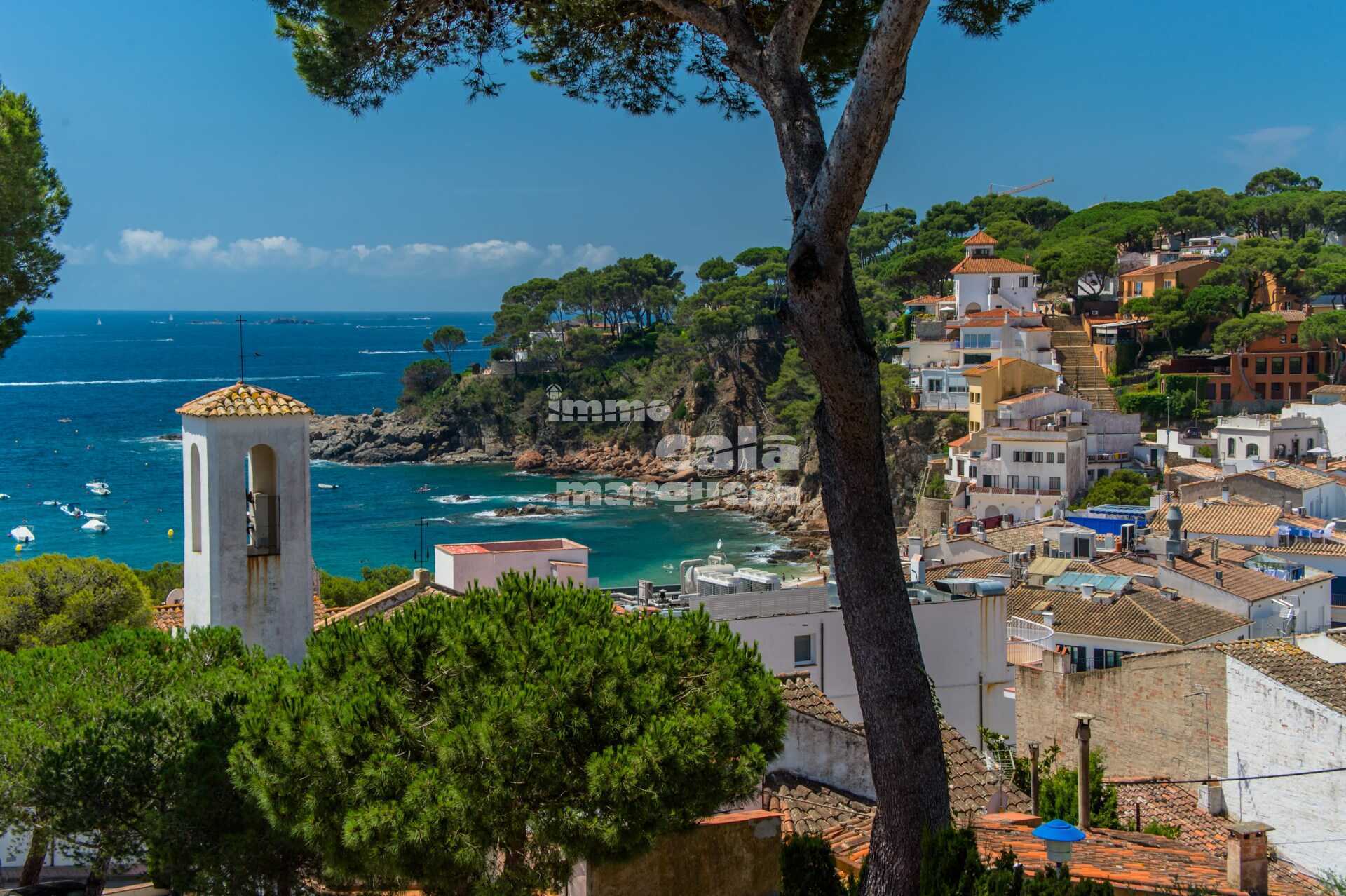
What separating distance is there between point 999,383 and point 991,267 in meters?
14.2

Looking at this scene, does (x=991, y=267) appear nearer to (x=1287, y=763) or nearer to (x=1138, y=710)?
(x=1138, y=710)

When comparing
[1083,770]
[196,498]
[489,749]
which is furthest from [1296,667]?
[196,498]

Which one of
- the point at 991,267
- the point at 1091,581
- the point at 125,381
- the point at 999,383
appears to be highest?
the point at 991,267

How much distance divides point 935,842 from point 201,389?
13022cm

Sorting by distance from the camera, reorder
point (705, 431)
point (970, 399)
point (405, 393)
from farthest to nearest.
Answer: point (405, 393), point (705, 431), point (970, 399)

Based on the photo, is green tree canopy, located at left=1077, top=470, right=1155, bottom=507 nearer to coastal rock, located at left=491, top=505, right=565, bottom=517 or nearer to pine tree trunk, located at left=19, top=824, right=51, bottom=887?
coastal rock, located at left=491, top=505, right=565, bottom=517

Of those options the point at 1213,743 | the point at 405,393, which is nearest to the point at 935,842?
the point at 1213,743

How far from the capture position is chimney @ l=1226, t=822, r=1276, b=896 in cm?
759

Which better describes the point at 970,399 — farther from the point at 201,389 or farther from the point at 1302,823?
the point at 201,389

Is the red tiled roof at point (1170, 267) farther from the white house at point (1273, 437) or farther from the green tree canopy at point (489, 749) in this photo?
the green tree canopy at point (489, 749)

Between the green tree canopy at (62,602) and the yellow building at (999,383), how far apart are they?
147 feet

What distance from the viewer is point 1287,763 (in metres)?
12.4

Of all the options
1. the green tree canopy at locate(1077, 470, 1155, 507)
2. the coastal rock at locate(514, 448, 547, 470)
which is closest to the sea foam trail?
the coastal rock at locate(514, 448, 547, 470)

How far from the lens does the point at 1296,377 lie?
60219 mm
